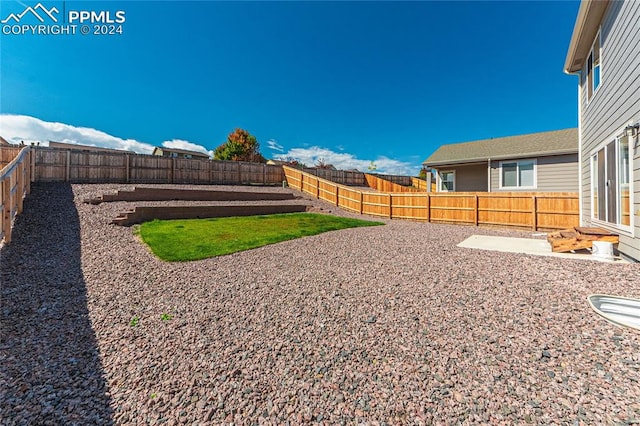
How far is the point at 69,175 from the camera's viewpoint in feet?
43.3

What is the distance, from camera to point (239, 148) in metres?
36.3

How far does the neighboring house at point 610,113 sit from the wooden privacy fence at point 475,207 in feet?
6.22

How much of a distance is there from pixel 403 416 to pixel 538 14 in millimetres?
14022

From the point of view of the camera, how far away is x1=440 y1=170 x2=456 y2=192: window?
53.3 feet

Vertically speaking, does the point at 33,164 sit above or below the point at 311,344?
above

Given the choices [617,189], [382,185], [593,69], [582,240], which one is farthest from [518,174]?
[382,185]

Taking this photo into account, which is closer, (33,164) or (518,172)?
(33,164)

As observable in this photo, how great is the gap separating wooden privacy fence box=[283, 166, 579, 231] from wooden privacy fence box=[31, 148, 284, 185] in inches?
292

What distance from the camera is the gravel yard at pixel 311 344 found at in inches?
71.2

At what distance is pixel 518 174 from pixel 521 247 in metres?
8.35

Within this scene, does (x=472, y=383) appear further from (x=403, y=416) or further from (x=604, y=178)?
(x=604, y=178)

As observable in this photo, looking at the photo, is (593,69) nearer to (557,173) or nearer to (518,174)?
(557,173)

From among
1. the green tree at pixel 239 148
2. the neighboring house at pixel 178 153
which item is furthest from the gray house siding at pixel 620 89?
the neighboring house at pixel 178 153

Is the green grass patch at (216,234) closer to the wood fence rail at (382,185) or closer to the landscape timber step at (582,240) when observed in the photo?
the landscape timber step at (582,240)
